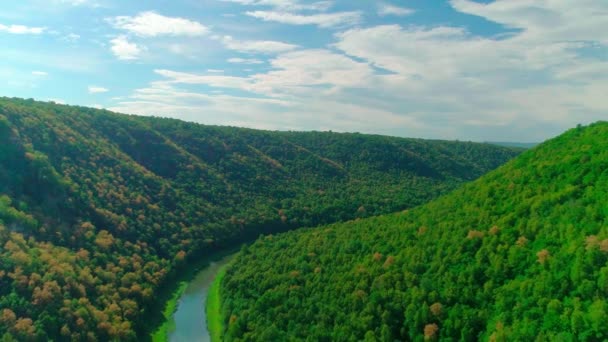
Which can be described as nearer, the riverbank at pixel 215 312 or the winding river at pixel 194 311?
the riverbank at pixel 215 312

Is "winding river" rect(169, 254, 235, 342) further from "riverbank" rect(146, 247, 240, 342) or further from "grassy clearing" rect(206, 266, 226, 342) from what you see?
"grassy clearing" rect(206, 266, 226, 342)

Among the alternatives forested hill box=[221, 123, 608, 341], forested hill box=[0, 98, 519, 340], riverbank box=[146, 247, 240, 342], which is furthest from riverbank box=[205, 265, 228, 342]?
forested hill box=[0, 98, 519, 340]

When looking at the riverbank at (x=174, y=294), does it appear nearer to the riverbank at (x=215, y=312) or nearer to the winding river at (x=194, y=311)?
the winding river at (x=194, y=311)

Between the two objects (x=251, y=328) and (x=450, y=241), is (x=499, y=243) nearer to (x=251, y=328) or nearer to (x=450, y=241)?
(x=450, y=241)

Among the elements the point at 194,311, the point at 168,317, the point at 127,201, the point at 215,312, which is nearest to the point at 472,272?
the point at 215,312

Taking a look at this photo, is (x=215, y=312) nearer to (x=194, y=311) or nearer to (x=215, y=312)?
(x=215, y=312)

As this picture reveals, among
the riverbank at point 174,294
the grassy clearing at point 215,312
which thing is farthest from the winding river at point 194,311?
the grassy clearing at point 215,312
